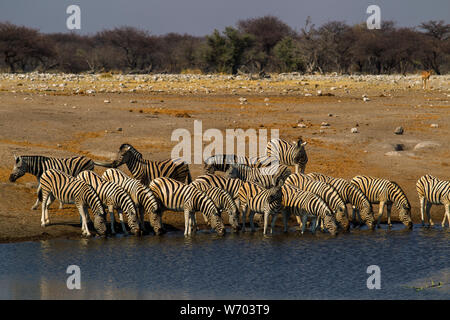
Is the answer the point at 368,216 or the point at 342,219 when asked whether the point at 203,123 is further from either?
the point at 342,219

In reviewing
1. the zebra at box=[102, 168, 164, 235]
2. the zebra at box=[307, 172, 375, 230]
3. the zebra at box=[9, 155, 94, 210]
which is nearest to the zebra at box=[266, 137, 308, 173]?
the zebra at box=[307, 172, 375, 230]

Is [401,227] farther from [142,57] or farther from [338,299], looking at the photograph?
[142,57]

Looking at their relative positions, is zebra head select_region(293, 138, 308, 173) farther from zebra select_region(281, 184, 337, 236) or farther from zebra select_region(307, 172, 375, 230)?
zebra select_region(281, 184, 337, 236)

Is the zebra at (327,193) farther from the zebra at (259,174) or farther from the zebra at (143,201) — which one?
the zebra at (143,201)

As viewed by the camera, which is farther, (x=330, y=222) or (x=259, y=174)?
(x=259, y=174)

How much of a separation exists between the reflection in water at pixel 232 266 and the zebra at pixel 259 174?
1.73 metres

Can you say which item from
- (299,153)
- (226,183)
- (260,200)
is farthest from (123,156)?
(299,153)

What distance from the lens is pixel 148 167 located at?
1489 cm

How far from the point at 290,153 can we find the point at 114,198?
5.14 meters

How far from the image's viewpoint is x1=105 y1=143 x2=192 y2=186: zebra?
14789 millimetres

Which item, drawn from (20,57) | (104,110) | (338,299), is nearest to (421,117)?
(104,110)

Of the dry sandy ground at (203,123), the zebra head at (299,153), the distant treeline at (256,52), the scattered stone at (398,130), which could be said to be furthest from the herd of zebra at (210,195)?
the distant treeline at (256,52)

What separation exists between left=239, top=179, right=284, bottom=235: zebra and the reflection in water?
40 centimetres

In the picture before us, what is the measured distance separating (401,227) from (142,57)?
5378 cm
